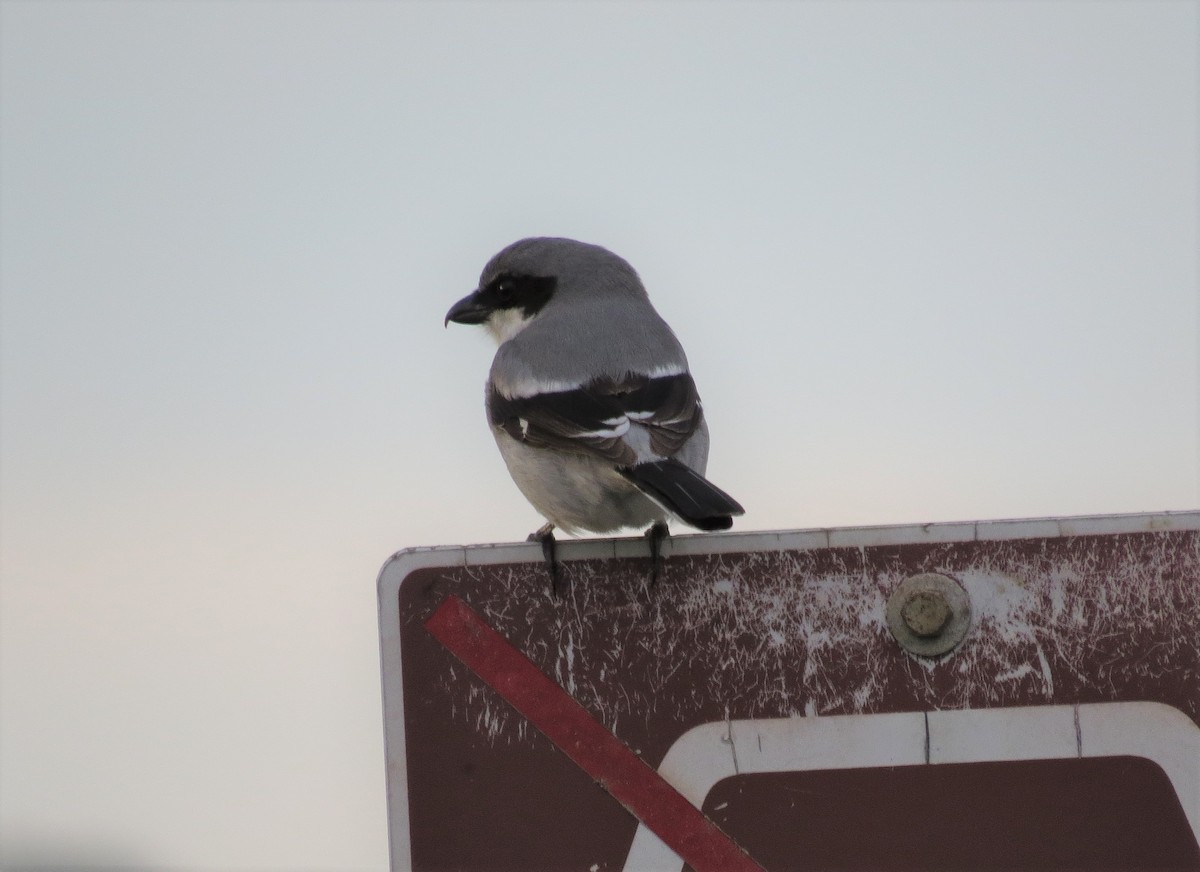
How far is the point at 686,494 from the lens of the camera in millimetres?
2730

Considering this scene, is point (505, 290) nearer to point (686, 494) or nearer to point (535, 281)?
point (535, 281)

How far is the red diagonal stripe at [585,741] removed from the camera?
200 cm

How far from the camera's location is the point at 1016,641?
2043 millimetres

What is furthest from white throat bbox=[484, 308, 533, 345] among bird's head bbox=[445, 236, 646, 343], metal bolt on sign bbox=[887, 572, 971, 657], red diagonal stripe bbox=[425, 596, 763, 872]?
metal bolt on sign bbox=[887, 572, 971, 657]

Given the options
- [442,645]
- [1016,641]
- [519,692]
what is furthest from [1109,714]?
[442,645]

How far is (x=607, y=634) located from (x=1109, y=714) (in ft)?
2.59

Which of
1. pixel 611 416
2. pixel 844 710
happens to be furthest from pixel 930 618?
pixel 611 416

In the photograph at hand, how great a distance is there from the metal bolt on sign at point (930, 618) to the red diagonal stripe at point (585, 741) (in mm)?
421

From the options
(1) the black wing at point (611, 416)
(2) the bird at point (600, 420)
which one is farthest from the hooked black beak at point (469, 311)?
(1) the black wing at point (611, 416)

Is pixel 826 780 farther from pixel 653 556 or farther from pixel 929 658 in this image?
pixel 653 556

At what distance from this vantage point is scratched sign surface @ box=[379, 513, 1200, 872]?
1989 millimetres

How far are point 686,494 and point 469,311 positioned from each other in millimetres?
2156

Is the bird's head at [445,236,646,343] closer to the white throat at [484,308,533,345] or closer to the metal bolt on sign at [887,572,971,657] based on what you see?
the white throat at [484,308,533,345]

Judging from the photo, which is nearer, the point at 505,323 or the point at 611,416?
the point at 611,416
